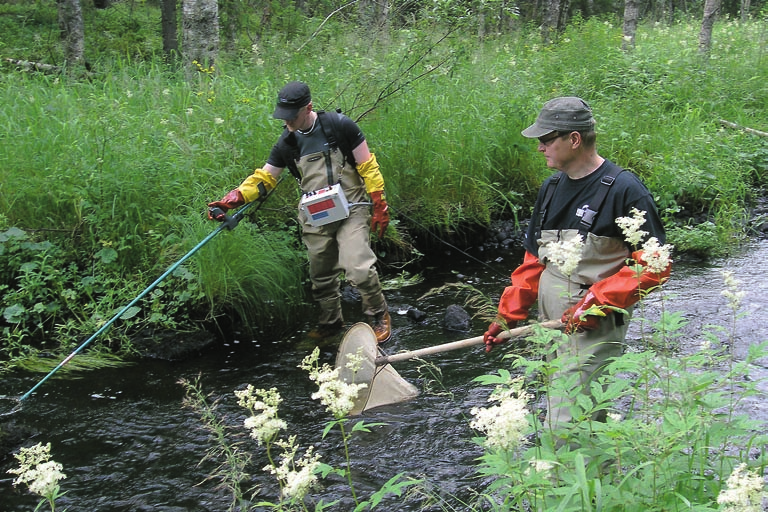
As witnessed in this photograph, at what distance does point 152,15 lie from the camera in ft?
76.8

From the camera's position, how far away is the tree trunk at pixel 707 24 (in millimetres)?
13367

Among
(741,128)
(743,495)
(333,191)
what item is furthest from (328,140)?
(741,128)

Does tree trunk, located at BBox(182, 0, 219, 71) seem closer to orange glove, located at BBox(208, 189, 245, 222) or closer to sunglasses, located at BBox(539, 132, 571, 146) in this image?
orange glove, located at BBox(208, 189, 245, 222)

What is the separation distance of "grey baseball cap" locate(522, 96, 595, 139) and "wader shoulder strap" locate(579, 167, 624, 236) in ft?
0.83

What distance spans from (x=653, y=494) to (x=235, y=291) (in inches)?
189

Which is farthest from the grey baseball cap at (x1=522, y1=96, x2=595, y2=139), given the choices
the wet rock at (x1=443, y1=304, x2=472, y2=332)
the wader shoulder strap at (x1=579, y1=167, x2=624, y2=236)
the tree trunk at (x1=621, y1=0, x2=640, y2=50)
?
the tree trunk at (x1=621, y1=0, x2=640, y2=50)

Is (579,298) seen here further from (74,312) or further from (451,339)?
(74,312)

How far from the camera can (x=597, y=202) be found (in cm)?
326

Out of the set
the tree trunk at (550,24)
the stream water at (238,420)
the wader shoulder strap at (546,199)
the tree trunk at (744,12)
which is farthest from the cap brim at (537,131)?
the tree trunk at (744,12)

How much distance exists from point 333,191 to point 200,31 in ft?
13.6

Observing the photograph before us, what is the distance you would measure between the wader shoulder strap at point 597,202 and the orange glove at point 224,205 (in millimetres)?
3399

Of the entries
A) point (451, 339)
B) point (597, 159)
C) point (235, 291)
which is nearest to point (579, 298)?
point (597, 159)

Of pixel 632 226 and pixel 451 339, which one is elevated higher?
pixel 632 226

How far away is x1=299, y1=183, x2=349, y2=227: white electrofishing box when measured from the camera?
19.3 feet
